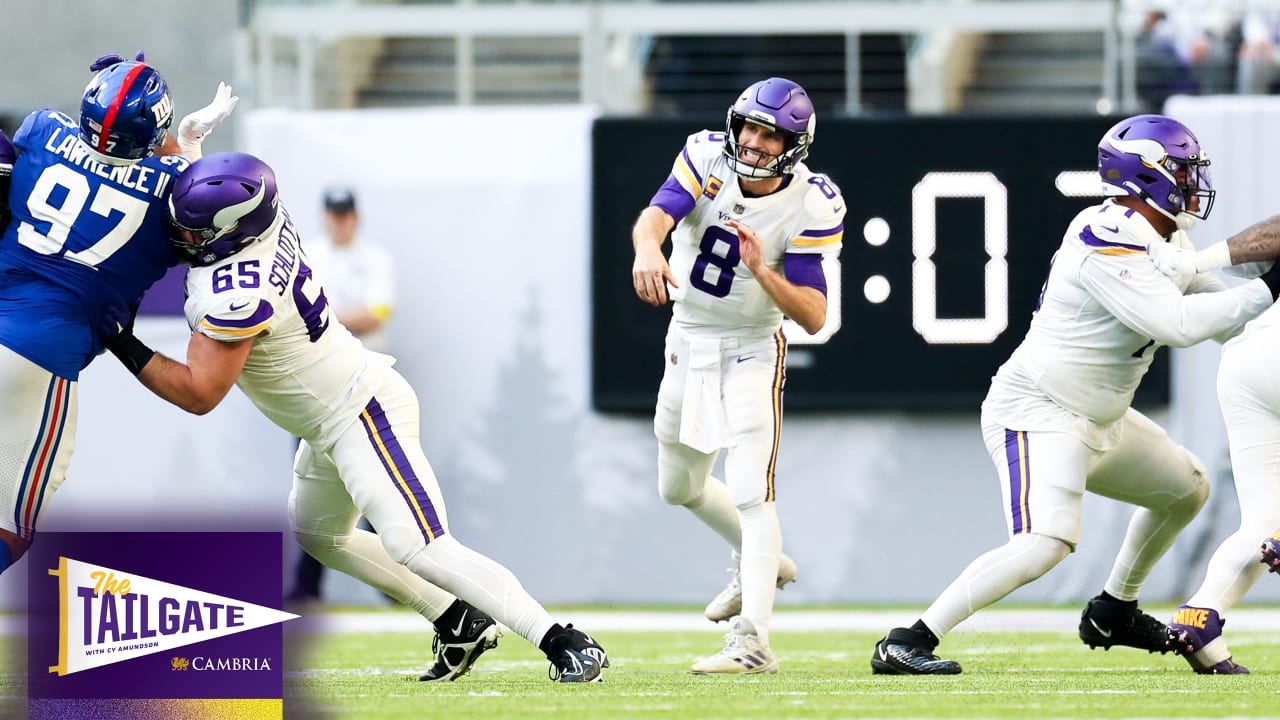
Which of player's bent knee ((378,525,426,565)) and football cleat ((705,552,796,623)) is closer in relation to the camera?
player's bent knee ((378,525,426,565))

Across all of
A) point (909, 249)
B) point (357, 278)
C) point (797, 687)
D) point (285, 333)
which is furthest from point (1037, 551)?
point (357, 278)

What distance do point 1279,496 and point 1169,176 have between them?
1028 mm

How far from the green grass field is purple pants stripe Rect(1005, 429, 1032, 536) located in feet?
1.59

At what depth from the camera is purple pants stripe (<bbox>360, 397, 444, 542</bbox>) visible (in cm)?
522

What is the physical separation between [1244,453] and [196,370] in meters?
3.13

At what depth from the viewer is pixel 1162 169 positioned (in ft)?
18.6

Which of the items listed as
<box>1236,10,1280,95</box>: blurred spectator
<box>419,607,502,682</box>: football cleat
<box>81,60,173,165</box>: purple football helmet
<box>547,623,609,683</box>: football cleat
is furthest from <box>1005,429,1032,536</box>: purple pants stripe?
<box>1236,10,1280,95</box>: blurred spectator

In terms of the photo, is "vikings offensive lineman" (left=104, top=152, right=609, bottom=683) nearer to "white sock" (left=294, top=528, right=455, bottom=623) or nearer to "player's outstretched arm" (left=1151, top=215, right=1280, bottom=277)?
"white sock" (left=294, top=528, right=455, bottom=623)

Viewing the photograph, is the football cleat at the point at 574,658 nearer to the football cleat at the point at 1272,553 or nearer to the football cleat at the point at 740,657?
the football cleat at the point at 740,657

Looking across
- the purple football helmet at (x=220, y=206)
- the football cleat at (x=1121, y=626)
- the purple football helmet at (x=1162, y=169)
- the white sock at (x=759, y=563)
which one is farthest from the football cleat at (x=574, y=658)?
the purple football helmet at (x=1162, y=169)

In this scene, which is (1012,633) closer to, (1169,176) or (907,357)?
(907,357)

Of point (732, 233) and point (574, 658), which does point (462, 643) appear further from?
point (732, 233)

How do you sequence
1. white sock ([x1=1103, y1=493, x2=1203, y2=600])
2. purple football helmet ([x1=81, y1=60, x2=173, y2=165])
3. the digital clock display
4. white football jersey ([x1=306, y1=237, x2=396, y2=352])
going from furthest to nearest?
white football jersey ([x1=306, y1=237, x2=396, y2=352])
the digital clock display
white sock ([x1=1103, y1=493, x2=1203, y2=600])
purple football helmet ([x1=81, y1=60, x2=173, y2=165])

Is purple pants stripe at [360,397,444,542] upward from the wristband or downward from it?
downward
